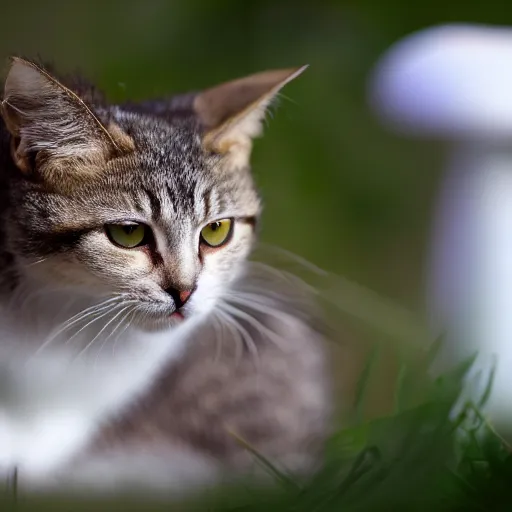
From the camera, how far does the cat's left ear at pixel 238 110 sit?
63 cm

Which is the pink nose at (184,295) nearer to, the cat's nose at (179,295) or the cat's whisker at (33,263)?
the cat's nose at (179,295)

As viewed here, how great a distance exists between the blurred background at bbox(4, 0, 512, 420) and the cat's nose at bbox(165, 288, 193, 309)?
0.67 feet

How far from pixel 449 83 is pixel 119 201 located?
531 mm

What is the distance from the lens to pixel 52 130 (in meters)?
0.56

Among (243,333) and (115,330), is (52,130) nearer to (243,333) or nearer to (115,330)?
(115,330)

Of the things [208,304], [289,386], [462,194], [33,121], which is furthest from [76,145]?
[462,194]

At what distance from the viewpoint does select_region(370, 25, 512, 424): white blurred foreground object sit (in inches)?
35.4

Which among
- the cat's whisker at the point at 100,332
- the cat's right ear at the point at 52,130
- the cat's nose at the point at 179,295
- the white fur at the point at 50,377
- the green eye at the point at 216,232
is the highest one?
the cat's right ear at the point at 52,130

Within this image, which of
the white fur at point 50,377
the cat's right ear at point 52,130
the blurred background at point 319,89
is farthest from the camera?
the blurred background at point 319,89

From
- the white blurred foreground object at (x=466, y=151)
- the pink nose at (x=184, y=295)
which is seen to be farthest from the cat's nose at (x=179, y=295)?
the white blurred foreground object at (x=466, y=151)

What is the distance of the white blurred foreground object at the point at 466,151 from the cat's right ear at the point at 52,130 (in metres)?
0.49

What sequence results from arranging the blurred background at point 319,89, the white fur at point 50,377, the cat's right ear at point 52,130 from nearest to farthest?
the cat's right ear at point 52,130
the white fur at point 50,377
the blurred background at point 319,89

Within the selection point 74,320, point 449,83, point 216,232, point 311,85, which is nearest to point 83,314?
point 74,320

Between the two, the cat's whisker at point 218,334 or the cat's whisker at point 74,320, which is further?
the cat's whisker at point 218,334
